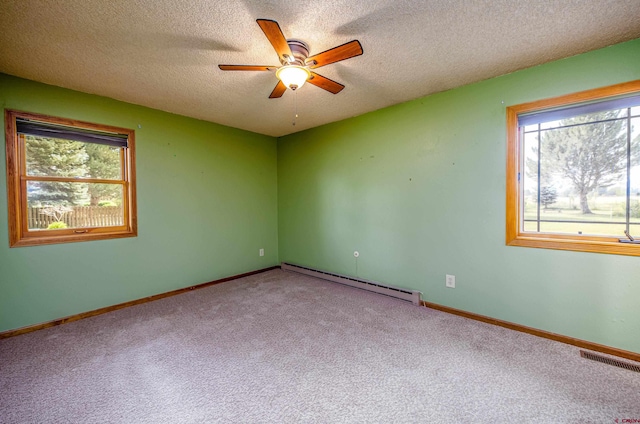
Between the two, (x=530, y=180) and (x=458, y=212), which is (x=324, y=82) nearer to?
(x=458, y=212)

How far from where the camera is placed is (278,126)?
4.01 meters

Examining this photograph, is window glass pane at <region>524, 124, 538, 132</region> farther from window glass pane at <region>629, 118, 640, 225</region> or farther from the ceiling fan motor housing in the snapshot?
the ceiling fan motor housing

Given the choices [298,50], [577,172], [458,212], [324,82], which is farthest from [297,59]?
[577,172]

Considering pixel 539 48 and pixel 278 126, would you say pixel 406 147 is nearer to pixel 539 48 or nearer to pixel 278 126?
pixel 539 48

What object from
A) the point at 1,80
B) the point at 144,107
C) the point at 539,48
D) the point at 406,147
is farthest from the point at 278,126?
the point at 539,48

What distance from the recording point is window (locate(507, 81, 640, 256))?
2.04 m

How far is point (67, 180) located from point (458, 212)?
160 inches

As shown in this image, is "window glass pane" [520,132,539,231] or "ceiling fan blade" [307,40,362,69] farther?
"window glass pane" [520,132,539,231]

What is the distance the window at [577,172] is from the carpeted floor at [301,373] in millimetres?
935

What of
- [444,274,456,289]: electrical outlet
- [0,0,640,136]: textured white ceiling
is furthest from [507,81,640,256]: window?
[444,274,456,289]: electrical outlet

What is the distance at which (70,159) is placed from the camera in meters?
2.76

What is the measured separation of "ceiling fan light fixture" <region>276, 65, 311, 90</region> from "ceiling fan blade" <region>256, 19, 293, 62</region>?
0.06 meters

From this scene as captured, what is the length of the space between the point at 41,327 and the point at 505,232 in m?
4.51

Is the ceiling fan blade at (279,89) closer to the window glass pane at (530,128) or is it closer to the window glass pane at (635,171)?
the window glass pane at (530,128)
